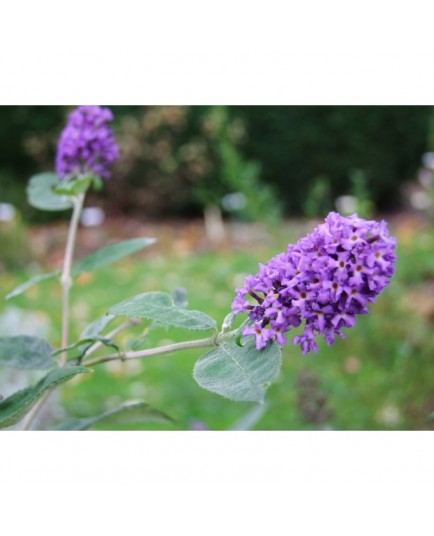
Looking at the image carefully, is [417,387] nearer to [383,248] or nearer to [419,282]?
[419,282]

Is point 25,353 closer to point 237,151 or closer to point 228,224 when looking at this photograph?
point 237,151

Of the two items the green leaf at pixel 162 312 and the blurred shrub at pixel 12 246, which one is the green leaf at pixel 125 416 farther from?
the blurred shrub at pixel 12 246

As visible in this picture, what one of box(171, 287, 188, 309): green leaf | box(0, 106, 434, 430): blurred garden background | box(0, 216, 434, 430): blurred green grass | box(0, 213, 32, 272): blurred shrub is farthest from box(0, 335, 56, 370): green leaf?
box(0, 213, 32, 272): blurred shrub

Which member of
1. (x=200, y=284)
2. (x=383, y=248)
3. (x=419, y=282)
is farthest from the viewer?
(x=200, y=284)

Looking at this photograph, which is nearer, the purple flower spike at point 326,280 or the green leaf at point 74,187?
the purple flower spike at point 326,280

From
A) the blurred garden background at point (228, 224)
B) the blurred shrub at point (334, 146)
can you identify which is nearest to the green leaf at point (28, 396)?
the blurred garden background at point (228, 224)
